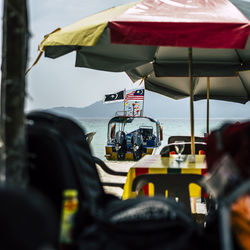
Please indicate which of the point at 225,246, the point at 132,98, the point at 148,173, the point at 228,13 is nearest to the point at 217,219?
the point at 225,246

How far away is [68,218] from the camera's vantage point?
59.8 inches

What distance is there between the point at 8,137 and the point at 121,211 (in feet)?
2.03

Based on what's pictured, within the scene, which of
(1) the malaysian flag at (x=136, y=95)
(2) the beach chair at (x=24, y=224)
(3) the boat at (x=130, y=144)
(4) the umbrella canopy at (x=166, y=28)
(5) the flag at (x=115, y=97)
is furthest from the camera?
(5) the flag at (x=115, y=97)

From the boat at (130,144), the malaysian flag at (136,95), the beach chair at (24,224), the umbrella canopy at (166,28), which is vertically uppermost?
the malaysian flag at (136,95)

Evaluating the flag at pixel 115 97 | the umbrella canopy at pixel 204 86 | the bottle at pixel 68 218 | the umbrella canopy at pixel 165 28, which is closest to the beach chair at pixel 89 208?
the bottle at pixel 68 218

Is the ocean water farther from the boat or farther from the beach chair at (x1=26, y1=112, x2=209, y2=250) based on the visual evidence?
the boat

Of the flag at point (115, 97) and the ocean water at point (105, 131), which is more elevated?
the flag at point (115, 97)

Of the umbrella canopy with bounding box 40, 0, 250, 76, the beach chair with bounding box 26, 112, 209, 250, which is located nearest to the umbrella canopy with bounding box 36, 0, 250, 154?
the umbrella canopy with bounding box 40, 0, 250, 76

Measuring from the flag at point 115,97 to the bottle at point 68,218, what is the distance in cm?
1710

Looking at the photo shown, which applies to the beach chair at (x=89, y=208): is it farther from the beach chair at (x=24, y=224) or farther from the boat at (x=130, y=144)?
the boat at (x=130, y=144)

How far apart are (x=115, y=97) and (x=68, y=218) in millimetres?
17567

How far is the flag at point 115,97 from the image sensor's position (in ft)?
61.2

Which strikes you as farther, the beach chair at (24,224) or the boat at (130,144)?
the boat at (130,144)

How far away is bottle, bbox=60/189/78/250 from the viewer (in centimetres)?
151
